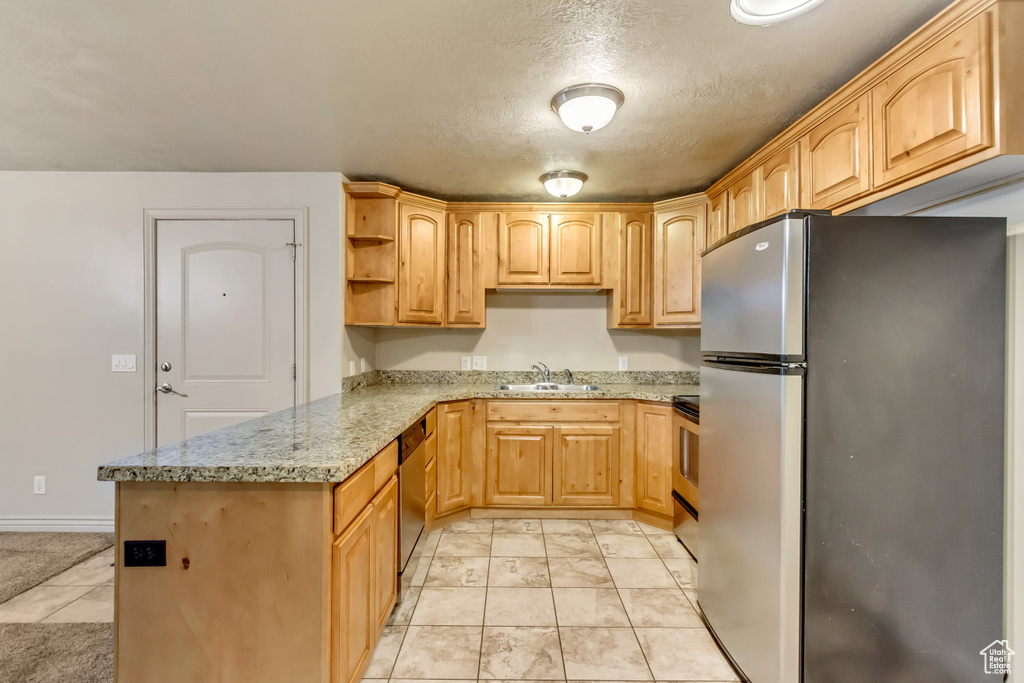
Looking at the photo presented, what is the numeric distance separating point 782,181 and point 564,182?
1175 millimetres

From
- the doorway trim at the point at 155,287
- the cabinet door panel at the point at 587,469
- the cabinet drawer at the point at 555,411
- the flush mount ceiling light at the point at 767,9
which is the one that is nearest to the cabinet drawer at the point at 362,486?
the cabinet drawer at the point at 555,411

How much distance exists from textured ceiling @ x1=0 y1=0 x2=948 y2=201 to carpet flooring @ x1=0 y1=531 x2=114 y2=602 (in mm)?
2300

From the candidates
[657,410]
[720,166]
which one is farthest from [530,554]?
[720,166]

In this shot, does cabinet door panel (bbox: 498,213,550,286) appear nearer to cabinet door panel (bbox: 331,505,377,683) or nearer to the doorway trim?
the doorway trim

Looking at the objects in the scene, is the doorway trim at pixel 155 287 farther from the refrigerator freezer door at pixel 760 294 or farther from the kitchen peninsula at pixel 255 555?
the refrigerator freezer door at pixel 760 294

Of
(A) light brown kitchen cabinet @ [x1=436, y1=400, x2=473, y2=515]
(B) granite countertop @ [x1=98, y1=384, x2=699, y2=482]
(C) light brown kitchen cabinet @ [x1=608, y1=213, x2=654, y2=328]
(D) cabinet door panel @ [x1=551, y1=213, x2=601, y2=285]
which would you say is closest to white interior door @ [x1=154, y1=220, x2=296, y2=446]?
(B) granite countertop @ [x1=98, y1=384, x2=699, y2=482]

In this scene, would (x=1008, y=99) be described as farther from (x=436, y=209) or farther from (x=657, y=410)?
(x=436, y=209)

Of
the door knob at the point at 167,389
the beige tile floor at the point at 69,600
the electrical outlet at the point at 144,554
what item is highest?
the door knob at the point at 167,389

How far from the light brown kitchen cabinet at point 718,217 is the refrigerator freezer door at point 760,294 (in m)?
1.18

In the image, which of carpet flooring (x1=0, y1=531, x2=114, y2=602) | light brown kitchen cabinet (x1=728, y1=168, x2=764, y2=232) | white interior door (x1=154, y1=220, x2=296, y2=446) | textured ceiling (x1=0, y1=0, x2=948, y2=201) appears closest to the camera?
textured ceiling (x1=0, y1=0, x2=948, y2=201)

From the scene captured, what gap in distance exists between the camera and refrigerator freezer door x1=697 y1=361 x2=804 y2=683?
1337 mm

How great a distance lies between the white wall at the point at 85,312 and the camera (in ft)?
9.30

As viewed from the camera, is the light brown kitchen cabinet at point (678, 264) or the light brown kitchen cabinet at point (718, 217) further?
the light brown kitchen cabinet at point (678, 264)

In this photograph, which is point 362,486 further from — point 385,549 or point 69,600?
point 69,600
